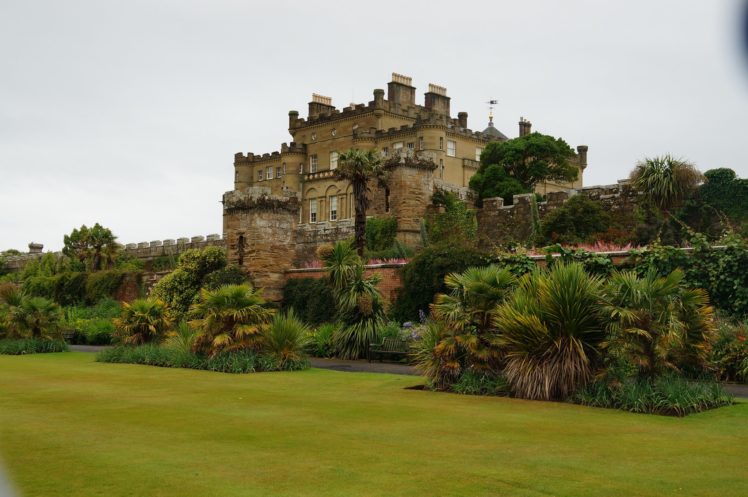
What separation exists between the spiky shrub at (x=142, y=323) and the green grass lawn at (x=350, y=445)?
7424 millimetres

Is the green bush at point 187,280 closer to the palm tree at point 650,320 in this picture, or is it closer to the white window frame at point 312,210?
the palm tree at point 650,320

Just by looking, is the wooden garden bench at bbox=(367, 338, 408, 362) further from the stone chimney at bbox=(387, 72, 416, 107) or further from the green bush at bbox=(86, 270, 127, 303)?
the stone chimney at bbox=(387, 72, 416, 107)

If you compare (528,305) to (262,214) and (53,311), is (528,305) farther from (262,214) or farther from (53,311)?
(53,311)

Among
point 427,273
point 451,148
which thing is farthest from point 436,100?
point 427,273

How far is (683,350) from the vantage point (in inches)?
500

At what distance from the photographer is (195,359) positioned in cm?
1858

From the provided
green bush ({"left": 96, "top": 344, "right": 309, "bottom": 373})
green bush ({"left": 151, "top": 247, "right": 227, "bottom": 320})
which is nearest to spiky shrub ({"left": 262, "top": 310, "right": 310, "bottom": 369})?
green bush ({"left": 96, "top": 344, "right": 309, "bottom": 373})

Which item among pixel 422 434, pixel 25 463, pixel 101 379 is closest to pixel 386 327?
pixel 101 379

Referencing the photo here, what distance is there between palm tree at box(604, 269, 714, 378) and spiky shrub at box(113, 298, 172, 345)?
1308 cm

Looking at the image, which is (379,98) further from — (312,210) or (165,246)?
(165,246)

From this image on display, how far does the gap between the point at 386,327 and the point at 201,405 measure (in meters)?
10.1

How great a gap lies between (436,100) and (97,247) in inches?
1372

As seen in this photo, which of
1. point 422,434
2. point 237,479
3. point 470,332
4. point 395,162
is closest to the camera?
point 237,479

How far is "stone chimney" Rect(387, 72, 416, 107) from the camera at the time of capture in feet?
233
